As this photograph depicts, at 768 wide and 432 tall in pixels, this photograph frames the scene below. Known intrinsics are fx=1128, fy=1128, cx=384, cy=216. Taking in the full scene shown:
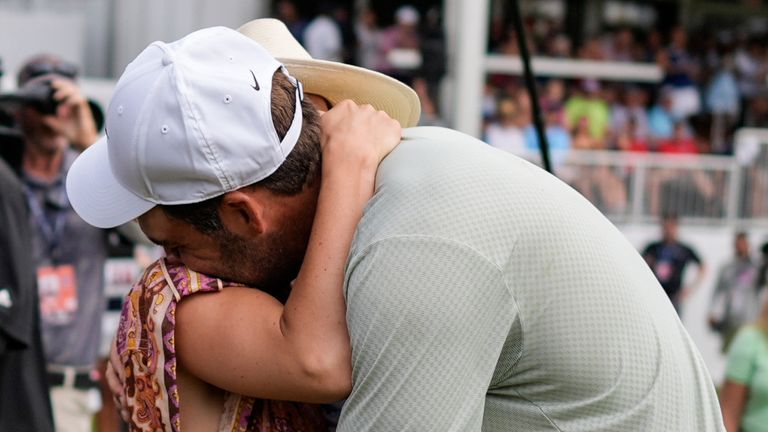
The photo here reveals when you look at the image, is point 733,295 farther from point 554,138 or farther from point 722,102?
point 722,102

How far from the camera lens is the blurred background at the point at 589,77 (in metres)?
9.92

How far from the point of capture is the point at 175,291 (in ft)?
5.57

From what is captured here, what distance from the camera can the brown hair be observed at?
1668 millimetres

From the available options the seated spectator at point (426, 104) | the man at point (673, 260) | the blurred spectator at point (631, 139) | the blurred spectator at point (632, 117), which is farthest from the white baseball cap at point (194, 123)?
the blurred spectator at point (632, 117)

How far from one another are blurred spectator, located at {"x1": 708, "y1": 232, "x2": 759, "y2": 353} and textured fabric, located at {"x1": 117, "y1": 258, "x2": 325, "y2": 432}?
9.38 m

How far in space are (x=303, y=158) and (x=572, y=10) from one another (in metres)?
15.8

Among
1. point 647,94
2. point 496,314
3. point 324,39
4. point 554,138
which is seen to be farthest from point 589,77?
point 496,314

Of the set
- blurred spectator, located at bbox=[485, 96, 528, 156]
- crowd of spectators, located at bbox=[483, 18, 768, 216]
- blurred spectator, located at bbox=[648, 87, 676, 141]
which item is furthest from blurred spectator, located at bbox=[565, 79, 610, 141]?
blurred spectator, located at bbox=[485, 96, 528, 156]

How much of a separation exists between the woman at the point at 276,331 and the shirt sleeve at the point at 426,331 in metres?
0.12

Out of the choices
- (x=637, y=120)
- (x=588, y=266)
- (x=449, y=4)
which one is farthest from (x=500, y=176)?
(x=637, y=120)

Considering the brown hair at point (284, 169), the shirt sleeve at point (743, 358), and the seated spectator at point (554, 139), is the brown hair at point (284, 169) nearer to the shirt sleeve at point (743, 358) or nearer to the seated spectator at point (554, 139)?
the shirt sleeve at point (743, 358)

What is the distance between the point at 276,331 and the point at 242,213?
19 cm

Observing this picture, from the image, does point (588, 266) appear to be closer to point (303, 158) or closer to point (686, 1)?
point (303, 158)

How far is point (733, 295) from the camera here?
1081 centimetres
